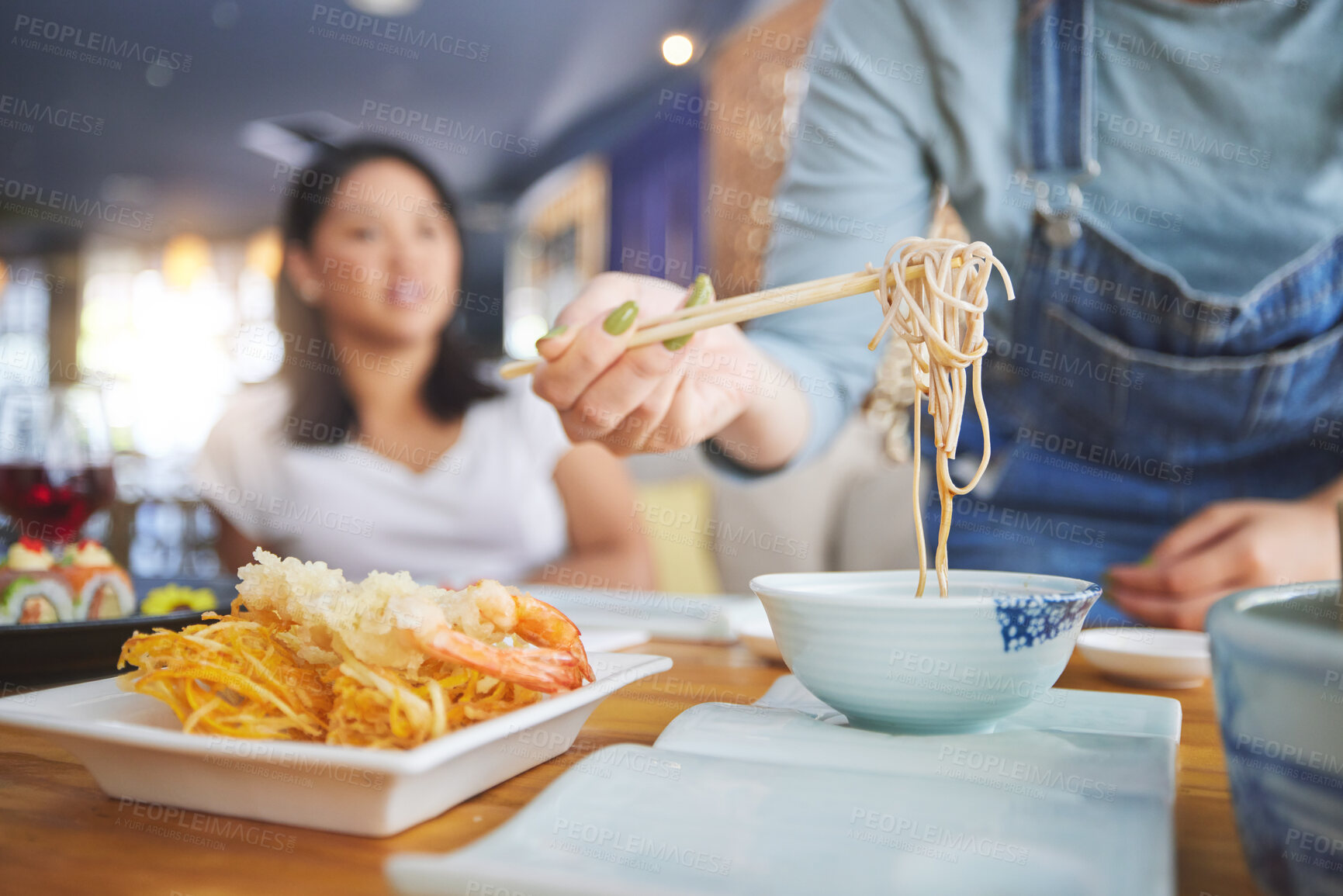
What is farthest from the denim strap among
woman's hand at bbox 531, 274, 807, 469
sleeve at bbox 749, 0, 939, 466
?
woman's hand at bbox 531, 274, 807, 469

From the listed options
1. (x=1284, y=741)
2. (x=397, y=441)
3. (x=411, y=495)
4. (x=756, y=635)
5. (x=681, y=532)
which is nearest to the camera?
(x=1284, y=741)

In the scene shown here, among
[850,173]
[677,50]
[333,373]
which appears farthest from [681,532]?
[677,50]

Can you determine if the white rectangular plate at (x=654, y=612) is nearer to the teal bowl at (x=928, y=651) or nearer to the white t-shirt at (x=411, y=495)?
the teal bowl at (x=928, y=651)

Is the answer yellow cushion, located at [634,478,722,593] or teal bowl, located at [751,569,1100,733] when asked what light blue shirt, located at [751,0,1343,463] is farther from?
yellow cushion, located at [634,478,722,593]

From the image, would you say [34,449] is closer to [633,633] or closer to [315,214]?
[633,633]

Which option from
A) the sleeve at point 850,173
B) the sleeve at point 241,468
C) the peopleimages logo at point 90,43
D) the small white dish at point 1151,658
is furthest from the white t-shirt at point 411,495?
the peopleimages logo at point 90,43

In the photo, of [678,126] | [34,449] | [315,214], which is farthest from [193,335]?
[34,449]

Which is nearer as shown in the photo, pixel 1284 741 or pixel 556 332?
pixel 1284 741

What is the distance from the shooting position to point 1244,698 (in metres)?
0.35

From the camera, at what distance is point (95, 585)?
0.93 metres

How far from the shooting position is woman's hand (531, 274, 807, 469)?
0.90 metres

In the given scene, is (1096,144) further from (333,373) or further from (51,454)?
(333,373)

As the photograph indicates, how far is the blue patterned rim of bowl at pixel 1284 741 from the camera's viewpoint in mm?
317

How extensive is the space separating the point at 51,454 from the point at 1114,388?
1.44 meters
